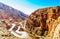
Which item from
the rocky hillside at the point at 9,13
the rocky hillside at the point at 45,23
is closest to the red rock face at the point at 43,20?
the rocky hillside at the point at 45,23

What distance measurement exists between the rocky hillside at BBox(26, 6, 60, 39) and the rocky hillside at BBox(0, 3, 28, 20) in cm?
30

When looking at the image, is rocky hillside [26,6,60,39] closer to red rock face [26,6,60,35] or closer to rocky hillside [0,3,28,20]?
red rock face [26,6,60,35]

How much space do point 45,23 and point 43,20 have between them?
99 millimetres

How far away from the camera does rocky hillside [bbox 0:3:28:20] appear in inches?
213

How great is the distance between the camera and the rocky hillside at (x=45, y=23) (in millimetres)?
5098

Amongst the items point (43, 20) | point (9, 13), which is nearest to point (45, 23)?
point (43, 20)

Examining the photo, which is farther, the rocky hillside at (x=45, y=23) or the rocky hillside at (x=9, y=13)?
the rocky hillside at (x=9, y=13)

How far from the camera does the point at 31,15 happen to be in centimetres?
530

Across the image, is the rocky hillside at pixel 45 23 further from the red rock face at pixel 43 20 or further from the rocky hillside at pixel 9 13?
the rocky hillside at pixel 9 13

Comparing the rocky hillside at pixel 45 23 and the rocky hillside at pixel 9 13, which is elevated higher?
the rocky hillside at pixel 9 13

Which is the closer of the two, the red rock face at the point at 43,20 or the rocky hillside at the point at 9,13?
the red rock face at the point at 43,20

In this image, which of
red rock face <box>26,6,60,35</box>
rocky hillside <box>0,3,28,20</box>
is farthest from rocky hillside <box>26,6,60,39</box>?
rocky hillside <box>0,3,28,20</box>

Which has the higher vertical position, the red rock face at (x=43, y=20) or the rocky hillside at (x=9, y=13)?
the rocky hillside at (x=9, y=13)

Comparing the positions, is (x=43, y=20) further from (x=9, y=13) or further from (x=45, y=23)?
(x=9, y=13)
